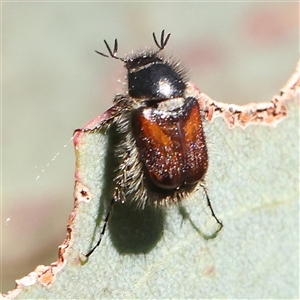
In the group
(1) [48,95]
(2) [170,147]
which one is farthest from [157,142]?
(1) [48,95]

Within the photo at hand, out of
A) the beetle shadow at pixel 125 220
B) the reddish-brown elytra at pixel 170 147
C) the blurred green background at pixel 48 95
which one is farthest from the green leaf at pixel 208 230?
the blurred green background at pixel 48 95

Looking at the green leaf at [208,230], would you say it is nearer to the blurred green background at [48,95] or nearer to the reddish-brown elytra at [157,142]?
the reddish-brown elytra at [157,142]

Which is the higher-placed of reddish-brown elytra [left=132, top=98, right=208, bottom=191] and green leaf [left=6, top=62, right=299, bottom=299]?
reddish-brown elytra [left=132, top=98, right=208, bottom=191]

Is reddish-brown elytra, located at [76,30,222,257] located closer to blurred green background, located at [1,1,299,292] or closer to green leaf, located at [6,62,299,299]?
green leaf, located at [6,62,299,299]

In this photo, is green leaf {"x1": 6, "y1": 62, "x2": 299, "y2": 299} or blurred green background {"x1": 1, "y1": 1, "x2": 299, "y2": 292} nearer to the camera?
green leaf {"x1": 6, "y1": 62, "x2": 299, "y2": 299}

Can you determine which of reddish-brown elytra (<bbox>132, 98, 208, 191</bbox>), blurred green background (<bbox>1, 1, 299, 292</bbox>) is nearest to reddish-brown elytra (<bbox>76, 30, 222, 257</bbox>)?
reddish-brown elytra (<bbox>132, 98, 208, 191</bbox>)
